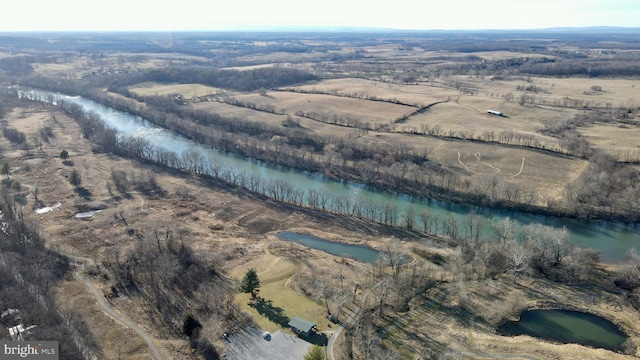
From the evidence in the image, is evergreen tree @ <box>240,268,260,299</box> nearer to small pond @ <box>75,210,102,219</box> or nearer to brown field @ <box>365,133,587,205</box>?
small pond @ <box>75,210,102,219</box>

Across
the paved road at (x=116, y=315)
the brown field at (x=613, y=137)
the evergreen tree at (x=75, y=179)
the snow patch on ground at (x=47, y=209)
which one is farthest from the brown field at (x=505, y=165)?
Answer: the snow patch on ground at (x=47, y=209)

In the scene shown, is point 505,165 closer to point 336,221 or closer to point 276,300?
point 336,221

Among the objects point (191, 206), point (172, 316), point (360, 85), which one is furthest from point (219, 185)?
point (360, 85)

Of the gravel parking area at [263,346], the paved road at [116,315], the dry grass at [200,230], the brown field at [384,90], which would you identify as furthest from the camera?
the brown field at [384,90]

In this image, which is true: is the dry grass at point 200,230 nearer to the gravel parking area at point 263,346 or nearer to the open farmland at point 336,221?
the open farmland at point 336,221

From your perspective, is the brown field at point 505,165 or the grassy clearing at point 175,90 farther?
the grassy clearing at point 175,90

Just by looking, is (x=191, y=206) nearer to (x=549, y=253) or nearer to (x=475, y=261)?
(x=475, y=261)
